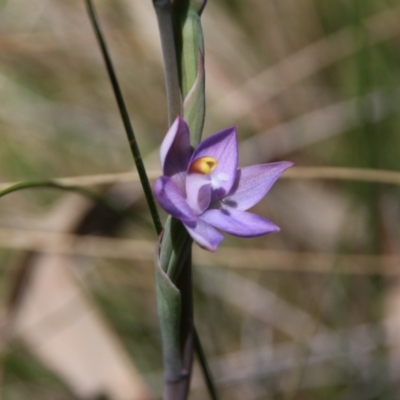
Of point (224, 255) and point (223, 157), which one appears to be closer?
point (223, 157)

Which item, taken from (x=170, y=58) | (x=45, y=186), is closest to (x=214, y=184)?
(x=170, y=58)

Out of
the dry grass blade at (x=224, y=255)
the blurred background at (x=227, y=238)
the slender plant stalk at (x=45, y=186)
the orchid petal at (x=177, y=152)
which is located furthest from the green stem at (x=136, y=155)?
the dry grass blade at (x=224, y=255)

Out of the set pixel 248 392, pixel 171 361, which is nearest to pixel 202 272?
pixel 248 392

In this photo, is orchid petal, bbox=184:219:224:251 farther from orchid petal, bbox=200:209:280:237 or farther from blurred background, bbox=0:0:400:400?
blurred background, bbox=0:0:400:400

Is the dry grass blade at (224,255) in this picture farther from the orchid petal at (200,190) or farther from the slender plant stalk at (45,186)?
the orchid petal at (200,190)

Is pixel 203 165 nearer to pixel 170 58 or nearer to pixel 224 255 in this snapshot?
pixel 170 58

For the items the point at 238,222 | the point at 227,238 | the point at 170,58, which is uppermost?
the point at 170,58

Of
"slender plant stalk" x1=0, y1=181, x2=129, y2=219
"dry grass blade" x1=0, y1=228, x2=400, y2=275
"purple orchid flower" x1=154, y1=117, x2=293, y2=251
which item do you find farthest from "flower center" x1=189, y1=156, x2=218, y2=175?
"dry grass blade" x1=0, y1=228, x2=400, y2=275
